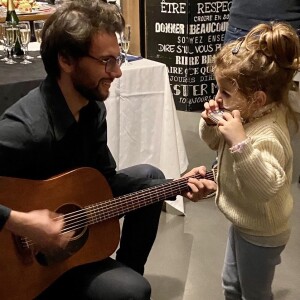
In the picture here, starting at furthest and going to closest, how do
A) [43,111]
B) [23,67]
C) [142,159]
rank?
[142,159] → [23,67] → [43,111]

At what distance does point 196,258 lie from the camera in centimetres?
229

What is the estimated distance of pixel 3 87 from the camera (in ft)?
6.75

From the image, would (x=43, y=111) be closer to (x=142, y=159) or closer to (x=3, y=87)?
(x=3, y=87)

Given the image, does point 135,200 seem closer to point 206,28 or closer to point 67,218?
point 67,218

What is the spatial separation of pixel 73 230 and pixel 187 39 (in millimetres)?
2803

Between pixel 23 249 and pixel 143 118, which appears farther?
pixel 143 118

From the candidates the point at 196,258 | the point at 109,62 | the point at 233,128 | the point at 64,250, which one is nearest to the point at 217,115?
the point at 233,128

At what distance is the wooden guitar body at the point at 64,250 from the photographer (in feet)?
4.76

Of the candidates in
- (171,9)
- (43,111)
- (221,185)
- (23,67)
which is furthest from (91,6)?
(171,9)

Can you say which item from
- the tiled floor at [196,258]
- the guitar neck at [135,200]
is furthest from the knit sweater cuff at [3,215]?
the tiled floor at [196,258]

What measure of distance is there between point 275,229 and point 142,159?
1172 mm

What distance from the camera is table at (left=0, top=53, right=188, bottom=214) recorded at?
241 centimetres

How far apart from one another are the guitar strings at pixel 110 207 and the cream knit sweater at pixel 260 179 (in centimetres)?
19

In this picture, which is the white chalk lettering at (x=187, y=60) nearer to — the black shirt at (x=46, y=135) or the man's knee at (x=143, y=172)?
the man's knee at (x=143, y=172)
